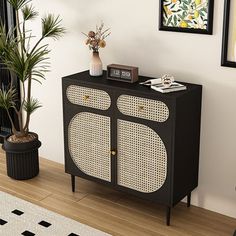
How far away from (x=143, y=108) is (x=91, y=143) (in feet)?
1.78

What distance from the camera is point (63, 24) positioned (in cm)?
380

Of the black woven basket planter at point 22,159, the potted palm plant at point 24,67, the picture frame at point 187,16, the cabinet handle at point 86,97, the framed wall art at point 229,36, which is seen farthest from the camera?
the black woven basket planter at point 22,159

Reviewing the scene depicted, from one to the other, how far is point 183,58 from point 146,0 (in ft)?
1.49

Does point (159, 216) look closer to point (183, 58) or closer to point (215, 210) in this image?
point (215, 210)

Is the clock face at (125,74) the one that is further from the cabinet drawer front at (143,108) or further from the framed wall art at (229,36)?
the framed wall art at (229,36)

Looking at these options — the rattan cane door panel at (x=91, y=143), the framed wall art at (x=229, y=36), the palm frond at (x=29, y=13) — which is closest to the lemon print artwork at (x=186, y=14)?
the framed wall art at (x=229, y=36)

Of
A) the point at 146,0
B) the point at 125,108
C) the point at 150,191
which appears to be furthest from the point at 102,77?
the point at 150,191

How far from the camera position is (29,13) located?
3.72m

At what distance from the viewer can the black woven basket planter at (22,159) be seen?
3787mm

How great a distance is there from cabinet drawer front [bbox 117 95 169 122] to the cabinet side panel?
10cm

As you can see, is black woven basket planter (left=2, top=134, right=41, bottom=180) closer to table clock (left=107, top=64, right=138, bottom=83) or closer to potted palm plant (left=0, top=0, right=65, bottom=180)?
potted palm plant (left=0, top=0, right=65, bottom=180)

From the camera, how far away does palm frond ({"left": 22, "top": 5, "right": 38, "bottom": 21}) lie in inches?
146

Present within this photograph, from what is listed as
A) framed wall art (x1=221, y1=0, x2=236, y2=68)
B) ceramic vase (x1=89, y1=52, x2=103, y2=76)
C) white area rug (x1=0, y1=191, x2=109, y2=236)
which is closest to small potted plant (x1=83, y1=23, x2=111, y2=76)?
ceramic vase (x1=89, y1=52, x2=103, y2=76)

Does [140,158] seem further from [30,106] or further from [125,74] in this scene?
[30,106]
